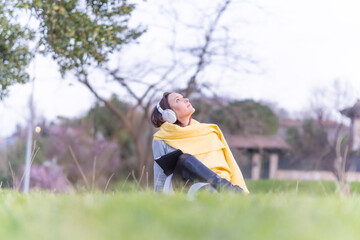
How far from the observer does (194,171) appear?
4086 mm

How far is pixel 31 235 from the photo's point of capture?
4.80 ft

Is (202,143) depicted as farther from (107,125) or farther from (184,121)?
(107,125)

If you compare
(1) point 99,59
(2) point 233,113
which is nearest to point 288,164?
(2) point 233,113

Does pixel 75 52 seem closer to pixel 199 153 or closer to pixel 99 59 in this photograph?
pixel 99 59

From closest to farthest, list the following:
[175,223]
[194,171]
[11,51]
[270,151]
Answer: [175,223], [194,171], [11,51], [270,151]

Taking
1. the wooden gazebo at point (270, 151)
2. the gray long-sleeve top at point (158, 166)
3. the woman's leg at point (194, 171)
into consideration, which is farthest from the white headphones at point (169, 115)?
the wooden gazebo at point (270, 151)

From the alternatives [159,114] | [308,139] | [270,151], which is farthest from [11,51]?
[270,151]

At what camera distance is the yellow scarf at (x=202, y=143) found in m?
4.62

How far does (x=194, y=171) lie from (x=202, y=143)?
0.65 metres

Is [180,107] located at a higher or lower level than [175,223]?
higher

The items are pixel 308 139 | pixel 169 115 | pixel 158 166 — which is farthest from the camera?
pixel 308 139

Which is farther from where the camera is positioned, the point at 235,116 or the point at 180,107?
the point at 235,116

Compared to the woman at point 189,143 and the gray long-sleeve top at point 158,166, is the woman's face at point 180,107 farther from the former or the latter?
the gray long-sleeve top at point 158,166

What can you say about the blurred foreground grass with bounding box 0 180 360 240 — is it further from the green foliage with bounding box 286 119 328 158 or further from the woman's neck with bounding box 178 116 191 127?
the green foliage with bounding box 286 119 328 158
